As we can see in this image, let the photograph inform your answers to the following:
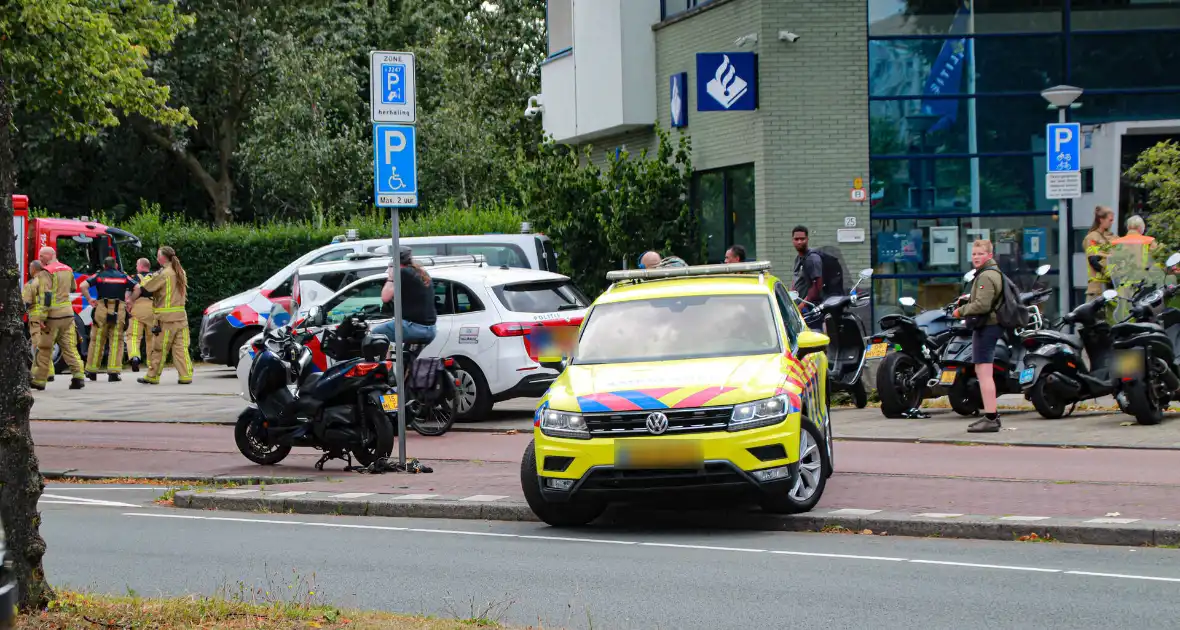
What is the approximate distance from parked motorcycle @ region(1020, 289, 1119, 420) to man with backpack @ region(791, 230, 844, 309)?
10.4 ft

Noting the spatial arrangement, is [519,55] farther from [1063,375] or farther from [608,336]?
[608,336]

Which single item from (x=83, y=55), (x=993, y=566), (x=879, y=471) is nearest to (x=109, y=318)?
(x=83, y=55)

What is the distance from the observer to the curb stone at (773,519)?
9.38 m

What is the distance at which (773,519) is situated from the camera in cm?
1045

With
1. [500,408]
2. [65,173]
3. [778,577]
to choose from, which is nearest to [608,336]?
[778,577]

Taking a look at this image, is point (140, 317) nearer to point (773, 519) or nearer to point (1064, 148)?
point (1064, 148)

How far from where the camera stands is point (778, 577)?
844cm

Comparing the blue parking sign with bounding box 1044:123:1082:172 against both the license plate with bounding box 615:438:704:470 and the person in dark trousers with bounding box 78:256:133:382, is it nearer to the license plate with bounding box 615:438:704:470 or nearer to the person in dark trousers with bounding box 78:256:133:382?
the license plate with bounding box 615:438:704:470

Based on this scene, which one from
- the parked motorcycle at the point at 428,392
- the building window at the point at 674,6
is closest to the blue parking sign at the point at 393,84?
the parked motorcycle at the point at 428,392

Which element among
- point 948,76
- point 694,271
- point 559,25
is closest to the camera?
point 694,271

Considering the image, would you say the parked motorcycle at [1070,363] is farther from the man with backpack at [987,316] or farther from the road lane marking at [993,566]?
the road lane marking at [993,566]

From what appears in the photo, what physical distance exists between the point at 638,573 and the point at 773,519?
204 centimetres

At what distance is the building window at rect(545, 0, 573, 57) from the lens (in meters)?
30.5

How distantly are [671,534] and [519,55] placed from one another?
4271 centimetres
